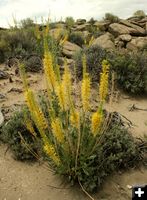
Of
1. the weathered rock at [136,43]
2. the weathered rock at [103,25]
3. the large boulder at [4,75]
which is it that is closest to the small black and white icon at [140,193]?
the large boulder at [4,75]

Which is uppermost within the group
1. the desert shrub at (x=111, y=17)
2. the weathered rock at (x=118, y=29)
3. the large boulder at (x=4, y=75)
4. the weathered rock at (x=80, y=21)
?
the large boulder at (x=4, y=75)

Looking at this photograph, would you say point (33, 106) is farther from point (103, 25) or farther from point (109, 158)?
point (103, 25)

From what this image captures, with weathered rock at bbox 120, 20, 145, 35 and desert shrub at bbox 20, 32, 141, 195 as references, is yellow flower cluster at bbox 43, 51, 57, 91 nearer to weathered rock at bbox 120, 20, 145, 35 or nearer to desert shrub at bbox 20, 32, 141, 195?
desert shrub at bbox 20, 32, 141, 195

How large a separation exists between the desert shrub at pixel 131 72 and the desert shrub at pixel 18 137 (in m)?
2.61

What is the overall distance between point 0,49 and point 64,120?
540 centimetres

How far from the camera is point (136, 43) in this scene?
13.0 m

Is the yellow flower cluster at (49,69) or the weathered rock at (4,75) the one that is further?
the weathered rock at (4,75)

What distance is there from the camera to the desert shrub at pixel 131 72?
7.36 meters

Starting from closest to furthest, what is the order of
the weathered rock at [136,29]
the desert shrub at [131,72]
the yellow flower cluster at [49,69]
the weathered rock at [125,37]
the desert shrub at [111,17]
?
1. the yellow flower cluster at [49,69]
2. the desert shrub at [131,72]
3. the weathered rock at [125,37]
4. the weathered rock at [136,29]
5. the desert shrub at [111,17]

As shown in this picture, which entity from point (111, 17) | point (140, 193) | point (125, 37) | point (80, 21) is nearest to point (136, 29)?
point (125, 37)

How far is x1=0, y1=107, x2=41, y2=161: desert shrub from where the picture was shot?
5.11 metres

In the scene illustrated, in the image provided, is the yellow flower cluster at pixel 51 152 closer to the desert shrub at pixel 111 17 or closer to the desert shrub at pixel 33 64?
the desert shrub at pixel 33 64

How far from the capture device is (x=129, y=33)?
14891mm

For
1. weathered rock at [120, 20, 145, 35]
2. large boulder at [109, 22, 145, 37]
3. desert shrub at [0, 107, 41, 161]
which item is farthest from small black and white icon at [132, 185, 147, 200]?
weathered rock at [120, 20, 145, 35]
